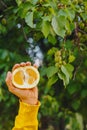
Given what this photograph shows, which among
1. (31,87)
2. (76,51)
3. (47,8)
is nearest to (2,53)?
(76,51)

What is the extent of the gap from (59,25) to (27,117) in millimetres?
481

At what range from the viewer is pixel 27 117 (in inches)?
74.5

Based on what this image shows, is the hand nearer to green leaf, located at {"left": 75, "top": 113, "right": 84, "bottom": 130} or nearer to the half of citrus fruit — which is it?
the half of citrus fruit

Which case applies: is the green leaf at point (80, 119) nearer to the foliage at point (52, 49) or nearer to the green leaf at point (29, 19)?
the foliage at point (52, 49)

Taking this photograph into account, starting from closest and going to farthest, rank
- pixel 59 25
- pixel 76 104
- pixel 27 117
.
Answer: pixel 27 117, pixel 59 25, pixel 76 104

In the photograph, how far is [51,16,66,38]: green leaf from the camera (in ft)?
6.92

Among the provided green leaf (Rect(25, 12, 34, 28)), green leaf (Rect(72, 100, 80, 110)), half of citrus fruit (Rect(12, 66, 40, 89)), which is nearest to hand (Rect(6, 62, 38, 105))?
half of citrus fruit (Rect(12, 66, 40, 89))

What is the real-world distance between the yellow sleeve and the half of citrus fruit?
0.26 ft

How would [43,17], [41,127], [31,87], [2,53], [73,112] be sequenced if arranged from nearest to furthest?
[31,87] → [43,17] → [2,53] → [73,112] → [41,127]

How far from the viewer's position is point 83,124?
182 inches

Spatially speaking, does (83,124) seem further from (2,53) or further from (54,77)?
(54,77)

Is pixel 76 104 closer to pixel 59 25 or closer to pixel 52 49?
pixel 52 49

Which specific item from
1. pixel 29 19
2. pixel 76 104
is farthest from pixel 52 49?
pixel 76 104

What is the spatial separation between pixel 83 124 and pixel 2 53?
1463mm
